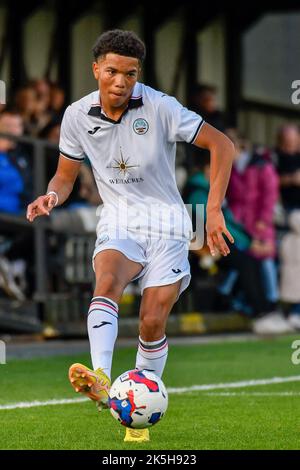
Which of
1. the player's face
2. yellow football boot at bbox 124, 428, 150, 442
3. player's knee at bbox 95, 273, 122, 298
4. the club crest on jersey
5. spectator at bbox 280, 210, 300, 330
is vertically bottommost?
spectator at bbox 280, 210, 300, 330

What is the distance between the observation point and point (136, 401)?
7.58 m

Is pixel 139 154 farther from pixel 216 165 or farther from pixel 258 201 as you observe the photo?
pixel 258 201

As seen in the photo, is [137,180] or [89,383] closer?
[89,383]

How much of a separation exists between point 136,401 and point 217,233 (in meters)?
1.05

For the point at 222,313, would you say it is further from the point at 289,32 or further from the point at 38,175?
the point at 289,32

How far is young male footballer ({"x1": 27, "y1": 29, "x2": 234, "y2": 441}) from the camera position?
27.1ft

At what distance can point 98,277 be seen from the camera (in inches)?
325

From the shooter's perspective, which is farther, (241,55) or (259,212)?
(241,55)

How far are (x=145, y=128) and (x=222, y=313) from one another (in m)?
9.82

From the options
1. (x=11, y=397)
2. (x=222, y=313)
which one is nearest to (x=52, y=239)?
(x=222, y=313)

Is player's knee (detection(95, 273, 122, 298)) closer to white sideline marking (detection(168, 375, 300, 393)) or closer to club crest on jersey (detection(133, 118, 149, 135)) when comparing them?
club crest on jersey (detection(133, 118, 149, 135))

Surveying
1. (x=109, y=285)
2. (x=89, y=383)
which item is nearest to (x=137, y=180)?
(x=109, y=285)

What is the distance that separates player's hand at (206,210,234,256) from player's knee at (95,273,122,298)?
576mm

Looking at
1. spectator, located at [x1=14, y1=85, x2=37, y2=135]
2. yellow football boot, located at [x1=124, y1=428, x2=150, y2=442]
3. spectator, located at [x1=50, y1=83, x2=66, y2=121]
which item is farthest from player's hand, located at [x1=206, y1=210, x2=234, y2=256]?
spectator, located at [x1=50, y1=83, x2=66, y2=121]
